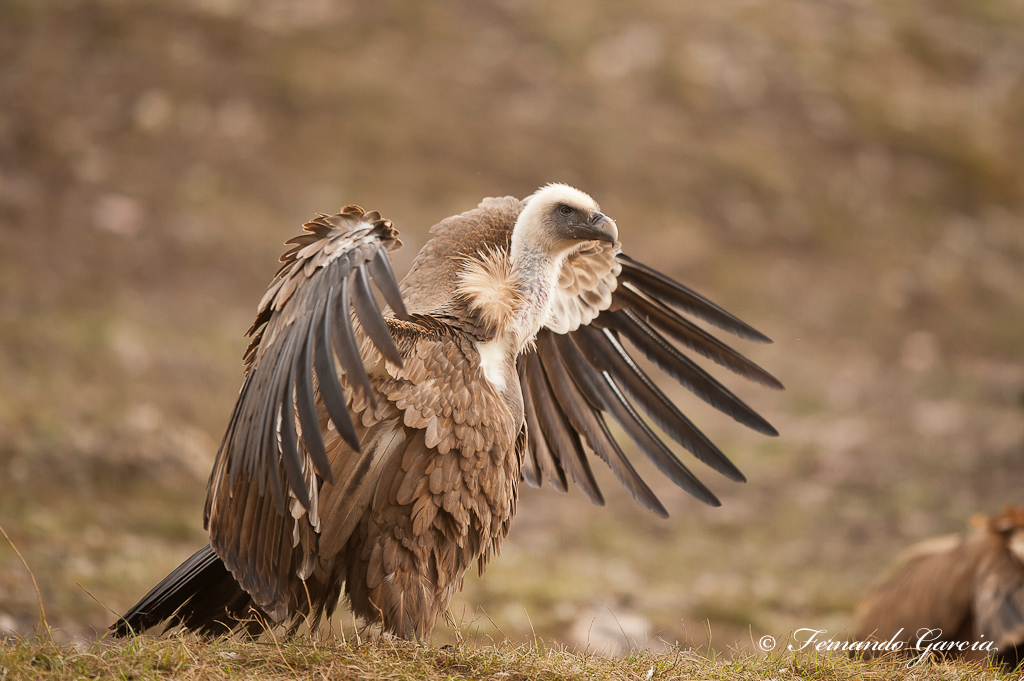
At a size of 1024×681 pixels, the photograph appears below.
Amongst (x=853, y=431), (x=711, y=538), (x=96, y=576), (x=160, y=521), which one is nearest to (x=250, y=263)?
(x=160, y=521)

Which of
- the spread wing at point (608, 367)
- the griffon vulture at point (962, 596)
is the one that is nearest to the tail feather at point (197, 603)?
the spread wing at point (608, 367)

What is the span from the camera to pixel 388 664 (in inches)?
125

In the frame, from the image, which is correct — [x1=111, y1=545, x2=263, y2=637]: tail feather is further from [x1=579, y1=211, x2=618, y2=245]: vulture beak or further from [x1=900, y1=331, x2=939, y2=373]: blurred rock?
[x1=900, y1=331, x2=939, y2=373]: blurred rock

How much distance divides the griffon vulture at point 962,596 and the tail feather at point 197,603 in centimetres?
361

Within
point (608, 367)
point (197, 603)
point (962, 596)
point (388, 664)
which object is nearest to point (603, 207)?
point (608, 367)

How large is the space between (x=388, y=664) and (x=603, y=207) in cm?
1061

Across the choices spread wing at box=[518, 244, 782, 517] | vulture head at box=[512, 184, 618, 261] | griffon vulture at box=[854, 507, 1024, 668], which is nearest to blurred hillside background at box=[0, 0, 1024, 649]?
griffon vulture at box=[854, 507, 1024, 668]

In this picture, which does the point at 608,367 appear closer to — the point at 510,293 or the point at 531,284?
the point at 531,284

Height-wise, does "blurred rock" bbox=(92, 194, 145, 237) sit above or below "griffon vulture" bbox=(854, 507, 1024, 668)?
above

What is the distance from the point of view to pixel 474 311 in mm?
3822

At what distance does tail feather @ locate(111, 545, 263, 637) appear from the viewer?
12.2 ft

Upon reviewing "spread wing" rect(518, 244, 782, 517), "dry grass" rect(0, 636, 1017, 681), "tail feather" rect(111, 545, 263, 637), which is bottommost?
"dry grass" rect(0, 636, 1017, 681)

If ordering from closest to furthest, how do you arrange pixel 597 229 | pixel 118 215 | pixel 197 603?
pixel 197 603 < pixel 597 229 < pixel 118 215

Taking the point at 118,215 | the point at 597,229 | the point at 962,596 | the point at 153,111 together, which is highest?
the point at 153,111
